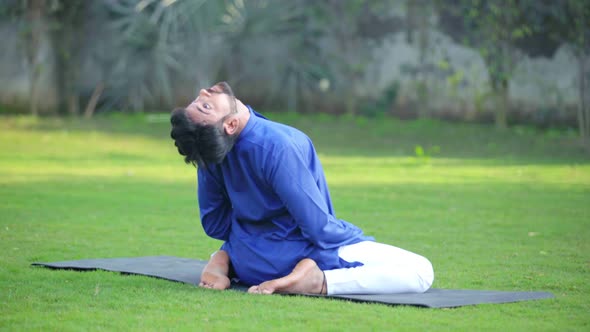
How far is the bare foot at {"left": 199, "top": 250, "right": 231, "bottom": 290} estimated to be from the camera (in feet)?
17.5

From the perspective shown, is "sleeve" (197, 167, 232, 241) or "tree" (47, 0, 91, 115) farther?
"tree" (47, 0, 91, 115)

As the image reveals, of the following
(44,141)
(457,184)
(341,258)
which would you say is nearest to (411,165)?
(457,184)

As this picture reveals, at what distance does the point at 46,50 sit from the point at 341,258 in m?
17.2

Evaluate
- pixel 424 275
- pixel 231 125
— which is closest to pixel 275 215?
pixel 231 125

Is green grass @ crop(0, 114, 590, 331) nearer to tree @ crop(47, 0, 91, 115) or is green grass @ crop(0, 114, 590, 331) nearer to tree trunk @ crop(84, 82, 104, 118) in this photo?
tree trunk @ crop(84, 82, 104, 118)

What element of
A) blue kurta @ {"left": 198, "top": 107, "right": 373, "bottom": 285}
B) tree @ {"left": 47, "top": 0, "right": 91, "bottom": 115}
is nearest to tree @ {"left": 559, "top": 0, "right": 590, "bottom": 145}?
tree @ {"left": 47, "top": 0, "right": 91, "bottom": 115}

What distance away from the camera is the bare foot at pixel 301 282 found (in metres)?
5.14

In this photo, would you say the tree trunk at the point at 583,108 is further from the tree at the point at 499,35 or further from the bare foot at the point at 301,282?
the bare foot at the point at 301,282

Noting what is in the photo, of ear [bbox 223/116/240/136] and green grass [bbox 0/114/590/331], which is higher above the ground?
ear [bbox 223/116/240/136]

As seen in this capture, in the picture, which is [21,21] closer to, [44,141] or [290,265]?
[44,141]

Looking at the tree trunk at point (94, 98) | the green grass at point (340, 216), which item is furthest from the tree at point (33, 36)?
the green grass at point (340, 216)

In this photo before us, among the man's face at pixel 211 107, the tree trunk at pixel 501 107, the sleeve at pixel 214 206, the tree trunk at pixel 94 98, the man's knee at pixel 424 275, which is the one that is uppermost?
the man's face at pixel 211 107

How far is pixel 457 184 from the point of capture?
470 inches

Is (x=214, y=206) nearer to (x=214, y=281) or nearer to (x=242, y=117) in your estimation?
(x=214, y=281)
